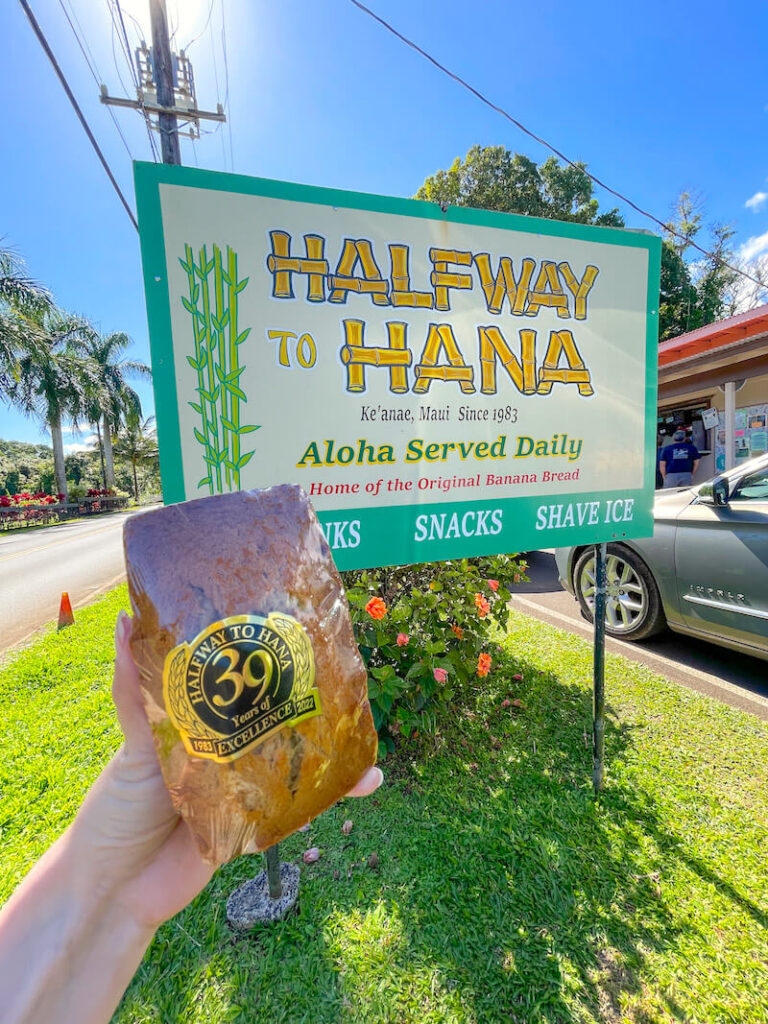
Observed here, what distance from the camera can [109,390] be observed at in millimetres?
27078

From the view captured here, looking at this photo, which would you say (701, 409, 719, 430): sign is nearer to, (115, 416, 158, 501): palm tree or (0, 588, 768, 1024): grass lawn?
(0, 588, 768, 1024): grass lawn

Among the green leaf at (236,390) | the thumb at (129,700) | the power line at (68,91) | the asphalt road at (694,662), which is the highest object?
the power line at (68,91)

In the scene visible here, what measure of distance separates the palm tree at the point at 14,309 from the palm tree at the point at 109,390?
7230mm

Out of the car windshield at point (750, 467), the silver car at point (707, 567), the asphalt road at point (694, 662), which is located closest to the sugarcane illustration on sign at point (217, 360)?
the silver car at point (707, 567)

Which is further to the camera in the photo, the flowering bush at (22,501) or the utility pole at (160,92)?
the flowering bush at (22,501)

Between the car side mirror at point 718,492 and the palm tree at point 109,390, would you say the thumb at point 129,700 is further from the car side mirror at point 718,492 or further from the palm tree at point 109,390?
the palm tree at point 109,390

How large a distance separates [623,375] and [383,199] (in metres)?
1.20

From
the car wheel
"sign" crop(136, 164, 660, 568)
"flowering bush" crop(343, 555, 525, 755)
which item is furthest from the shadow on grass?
the car wheel

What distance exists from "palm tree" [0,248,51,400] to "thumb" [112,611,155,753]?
20.5 metres

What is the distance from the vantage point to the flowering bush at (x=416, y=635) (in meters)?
2.03

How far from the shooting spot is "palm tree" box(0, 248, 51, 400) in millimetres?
16156

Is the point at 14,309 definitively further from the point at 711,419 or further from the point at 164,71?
the point at 711,419

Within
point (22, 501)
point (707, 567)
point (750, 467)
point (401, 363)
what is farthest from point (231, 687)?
point (22, 501)

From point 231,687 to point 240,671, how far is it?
0.03 meters
